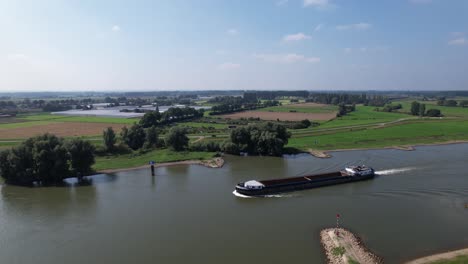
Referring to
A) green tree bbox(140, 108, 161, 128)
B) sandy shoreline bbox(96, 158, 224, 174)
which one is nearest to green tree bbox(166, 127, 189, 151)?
sandy shoreline bbox(96, 158, 224, 174)

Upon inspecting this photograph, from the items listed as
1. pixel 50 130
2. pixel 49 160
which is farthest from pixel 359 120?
pixel 50 130

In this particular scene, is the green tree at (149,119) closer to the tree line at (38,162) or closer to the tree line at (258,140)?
the tree line at (258,140)

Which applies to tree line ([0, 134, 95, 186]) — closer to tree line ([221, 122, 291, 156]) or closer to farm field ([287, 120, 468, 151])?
tree line ([221, 122, 291, 156])

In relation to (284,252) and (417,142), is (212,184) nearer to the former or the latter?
(284,252)

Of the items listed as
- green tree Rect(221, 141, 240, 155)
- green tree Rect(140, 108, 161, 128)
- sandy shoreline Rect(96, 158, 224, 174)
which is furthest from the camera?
green tree Rect(140, 108, 161, 128)

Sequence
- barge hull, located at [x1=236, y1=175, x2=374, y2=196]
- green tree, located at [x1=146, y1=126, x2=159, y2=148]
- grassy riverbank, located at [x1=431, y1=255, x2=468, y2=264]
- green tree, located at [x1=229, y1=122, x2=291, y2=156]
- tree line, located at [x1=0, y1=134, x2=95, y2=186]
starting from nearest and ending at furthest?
grassy riverbank, located at [x1=431, y1=255, x2=468, y2=264] → barge hull, located at [x1=236, y1=175, x2=374, y2=196] → tree line, located at [x1=0, y1=134, x2=95, y2=186] → green tree, located at [x1=229, y1=122, x2=291, y2=156] → green tree, located at [x1=146, y1=126, x2=159, y2=148]

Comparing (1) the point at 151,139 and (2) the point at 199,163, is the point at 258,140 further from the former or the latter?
(1) the point at 151,139

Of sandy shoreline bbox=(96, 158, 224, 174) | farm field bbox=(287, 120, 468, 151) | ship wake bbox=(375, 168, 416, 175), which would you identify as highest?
farm field bbox=(287, 120, 468, 151)

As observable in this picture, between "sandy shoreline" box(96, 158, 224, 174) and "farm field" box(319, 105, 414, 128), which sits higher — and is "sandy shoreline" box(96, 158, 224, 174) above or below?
below
